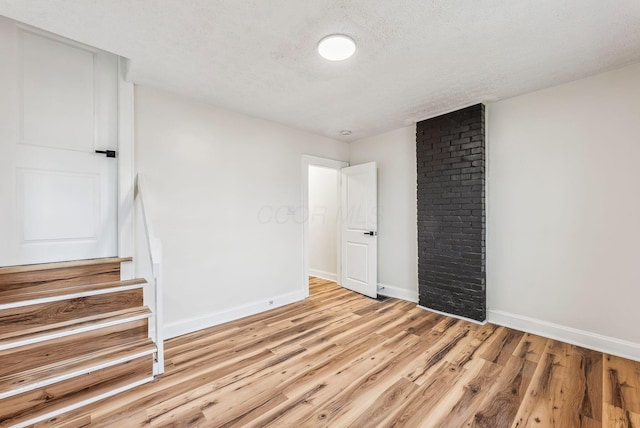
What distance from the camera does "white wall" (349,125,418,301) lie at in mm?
3869

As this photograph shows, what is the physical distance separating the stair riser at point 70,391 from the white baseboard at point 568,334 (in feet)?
11.5

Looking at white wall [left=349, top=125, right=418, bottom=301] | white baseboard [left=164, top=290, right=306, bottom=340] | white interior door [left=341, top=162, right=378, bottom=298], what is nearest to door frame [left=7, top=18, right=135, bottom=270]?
white baseboard [left=164, top=290, right=306, bottom=340]

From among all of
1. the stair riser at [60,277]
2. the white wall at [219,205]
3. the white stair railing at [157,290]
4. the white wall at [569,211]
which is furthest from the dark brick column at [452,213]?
the stair riser at [60,277]

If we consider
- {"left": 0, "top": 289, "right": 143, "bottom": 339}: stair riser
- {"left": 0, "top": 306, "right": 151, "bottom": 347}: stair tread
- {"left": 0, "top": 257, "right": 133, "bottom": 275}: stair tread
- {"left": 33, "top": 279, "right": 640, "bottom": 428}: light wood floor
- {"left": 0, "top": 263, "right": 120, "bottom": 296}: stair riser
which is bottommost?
{"left": 33, "top": 279, "right": 640, "bottom": 428}: light wood floor

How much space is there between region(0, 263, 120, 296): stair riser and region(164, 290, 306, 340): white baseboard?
0.84m

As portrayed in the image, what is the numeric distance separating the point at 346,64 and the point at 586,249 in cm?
283

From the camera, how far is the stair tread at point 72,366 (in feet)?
5.17

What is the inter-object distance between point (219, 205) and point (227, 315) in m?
1.31

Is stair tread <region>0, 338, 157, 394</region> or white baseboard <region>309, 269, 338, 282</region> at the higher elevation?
stair tread <region>0, 338, 157, 394</region>

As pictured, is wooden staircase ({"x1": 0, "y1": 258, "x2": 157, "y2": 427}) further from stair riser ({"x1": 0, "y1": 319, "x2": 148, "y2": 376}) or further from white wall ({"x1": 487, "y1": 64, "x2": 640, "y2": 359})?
white wall ({"x1": 487, "y1": 64, "x2": 640, "y2": 359})

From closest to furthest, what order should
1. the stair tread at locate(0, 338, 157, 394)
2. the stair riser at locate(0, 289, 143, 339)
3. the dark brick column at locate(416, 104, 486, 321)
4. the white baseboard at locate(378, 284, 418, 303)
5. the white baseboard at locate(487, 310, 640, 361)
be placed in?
the stair tread at locate(0, 338, 157, 394) → the stair riser at locate(0, 289, 143, 339) → the white baseboard at locate(487, 310, 640, 361) → the dark brick column at locate(416, 104, 486, 321) → the white baseboard at locate(378, 284, 418, 303)

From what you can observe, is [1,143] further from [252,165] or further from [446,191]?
[446,191]

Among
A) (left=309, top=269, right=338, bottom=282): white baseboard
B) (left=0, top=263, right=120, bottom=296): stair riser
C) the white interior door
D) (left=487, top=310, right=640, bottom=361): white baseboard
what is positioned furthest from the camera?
(left=309, top=269, right=338, bottom=282): white baseboard

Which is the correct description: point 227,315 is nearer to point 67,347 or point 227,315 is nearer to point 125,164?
point 67,347
